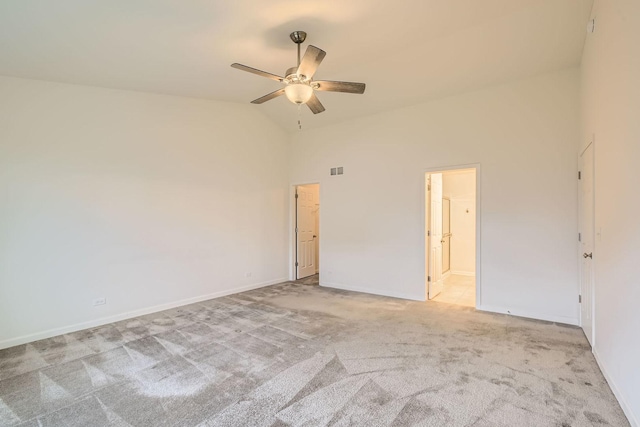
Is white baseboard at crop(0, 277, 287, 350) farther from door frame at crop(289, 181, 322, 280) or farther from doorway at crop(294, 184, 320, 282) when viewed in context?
doorway at crop(294, 184, 320, 282)

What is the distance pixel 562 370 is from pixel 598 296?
74cm

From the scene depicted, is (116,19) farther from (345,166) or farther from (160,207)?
(345,166)

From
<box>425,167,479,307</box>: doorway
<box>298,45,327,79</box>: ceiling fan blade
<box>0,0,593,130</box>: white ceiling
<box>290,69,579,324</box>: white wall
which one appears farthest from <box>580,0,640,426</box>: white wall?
<box>425,167,479,307</box>: doorway

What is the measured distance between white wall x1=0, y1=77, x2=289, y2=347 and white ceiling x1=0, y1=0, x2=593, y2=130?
17.5 inches

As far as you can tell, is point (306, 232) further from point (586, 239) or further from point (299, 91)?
point (586, 239)

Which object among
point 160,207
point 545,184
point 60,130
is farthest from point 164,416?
point 545,184

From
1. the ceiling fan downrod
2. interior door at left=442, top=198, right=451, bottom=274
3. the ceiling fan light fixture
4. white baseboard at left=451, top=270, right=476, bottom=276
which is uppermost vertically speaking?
the ceiling fan downrod

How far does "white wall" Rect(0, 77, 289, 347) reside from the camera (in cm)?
331

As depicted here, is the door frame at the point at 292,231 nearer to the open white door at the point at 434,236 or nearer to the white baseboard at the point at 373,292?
the white baseboard at the point at 373,292

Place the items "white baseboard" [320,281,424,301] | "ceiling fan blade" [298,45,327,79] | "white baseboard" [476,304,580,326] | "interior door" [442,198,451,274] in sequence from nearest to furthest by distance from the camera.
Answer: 1. "ceiling fan blade" [298,45,327,79]
2. "white baseboard" [476,304,580,326]
3. "white baseboard" [320,281,424,301]
4. "interior door" [442,198,451,274]

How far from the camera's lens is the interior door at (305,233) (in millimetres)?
6434

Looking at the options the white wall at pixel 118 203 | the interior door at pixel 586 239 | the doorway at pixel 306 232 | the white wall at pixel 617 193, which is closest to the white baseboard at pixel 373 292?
the doorway at pixel 306 232

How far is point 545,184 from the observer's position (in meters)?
3.76

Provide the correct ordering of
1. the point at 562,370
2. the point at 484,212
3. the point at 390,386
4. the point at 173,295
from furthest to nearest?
the point at 173,295
the point at 484,212
the point at 562,370
the point at 390,386
